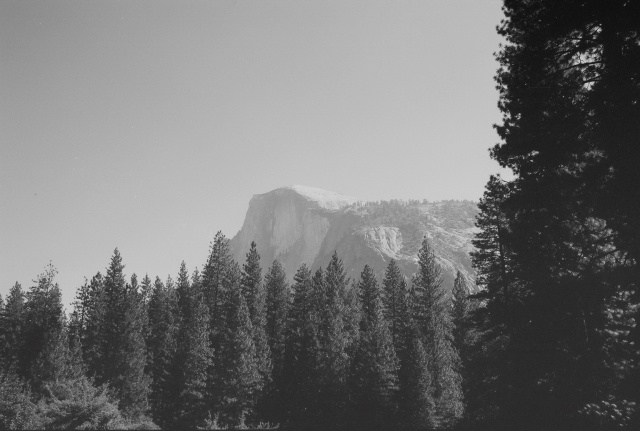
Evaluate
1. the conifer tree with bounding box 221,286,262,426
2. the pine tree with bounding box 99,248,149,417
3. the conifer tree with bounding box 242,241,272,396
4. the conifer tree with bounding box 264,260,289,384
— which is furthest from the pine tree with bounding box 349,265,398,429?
the pine tree with bounding box 99,248,149,417

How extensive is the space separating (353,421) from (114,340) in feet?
87.9

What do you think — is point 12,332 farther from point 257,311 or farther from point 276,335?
point 276,335

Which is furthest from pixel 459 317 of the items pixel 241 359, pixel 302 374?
pixel 241 359

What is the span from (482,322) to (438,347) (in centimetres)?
1568

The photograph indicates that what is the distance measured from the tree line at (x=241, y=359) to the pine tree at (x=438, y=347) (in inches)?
5.5

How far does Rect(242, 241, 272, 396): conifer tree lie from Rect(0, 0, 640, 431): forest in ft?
0.85

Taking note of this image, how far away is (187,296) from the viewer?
179ft

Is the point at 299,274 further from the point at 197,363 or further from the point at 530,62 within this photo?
the point at 530,62

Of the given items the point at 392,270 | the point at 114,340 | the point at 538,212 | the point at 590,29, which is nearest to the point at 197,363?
the point at 114,340

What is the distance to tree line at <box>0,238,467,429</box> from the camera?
1182 inches

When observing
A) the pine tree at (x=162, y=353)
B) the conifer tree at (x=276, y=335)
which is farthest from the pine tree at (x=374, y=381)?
the pine tree at (x=162, y=353)

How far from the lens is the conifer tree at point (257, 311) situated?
36188 millimetres

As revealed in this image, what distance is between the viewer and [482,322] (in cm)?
2558

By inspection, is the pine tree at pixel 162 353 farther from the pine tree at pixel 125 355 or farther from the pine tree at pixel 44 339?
the pine tree at pixel 44 339
